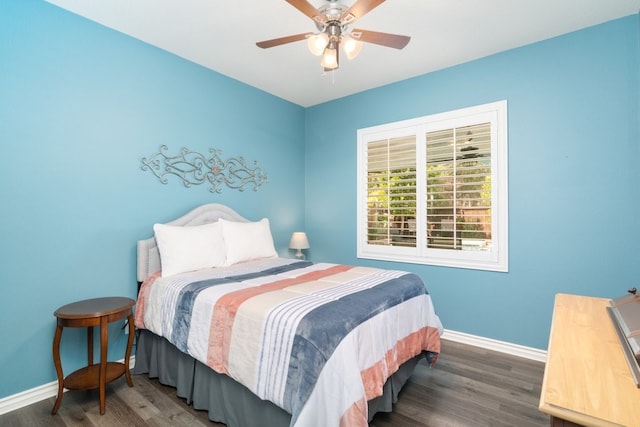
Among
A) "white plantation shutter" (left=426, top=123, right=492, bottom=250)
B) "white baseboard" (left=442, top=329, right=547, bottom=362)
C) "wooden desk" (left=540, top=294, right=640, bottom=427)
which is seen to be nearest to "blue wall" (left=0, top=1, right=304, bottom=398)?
"white plantation shutter" (left=426, top=123, right=492, bottom=250)

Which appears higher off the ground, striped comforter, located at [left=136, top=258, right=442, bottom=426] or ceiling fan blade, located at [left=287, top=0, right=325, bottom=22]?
ceiling fan blade, located at [left=287, top=0, right=325, bottom=22]

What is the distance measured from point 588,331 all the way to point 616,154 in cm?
204

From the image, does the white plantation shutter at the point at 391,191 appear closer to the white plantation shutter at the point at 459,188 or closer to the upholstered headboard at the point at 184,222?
the white plantation shutter at the point at 459,188

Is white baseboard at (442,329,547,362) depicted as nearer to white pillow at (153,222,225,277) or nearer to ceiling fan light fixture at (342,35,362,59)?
white pillow at (153,222,225,277)

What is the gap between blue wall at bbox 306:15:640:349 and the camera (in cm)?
241

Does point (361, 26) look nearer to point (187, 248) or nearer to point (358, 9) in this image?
point (358, 9)

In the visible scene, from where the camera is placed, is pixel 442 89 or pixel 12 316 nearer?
pixel 12 316

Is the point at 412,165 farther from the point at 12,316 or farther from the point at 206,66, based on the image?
the point at 12,316

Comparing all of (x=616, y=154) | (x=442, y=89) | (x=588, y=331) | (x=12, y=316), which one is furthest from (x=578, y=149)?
(x=12, y=316)

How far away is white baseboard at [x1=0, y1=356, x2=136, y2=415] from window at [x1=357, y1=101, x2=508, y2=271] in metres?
3.07

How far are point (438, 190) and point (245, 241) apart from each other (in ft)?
6.87

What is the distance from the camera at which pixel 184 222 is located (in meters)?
2.91

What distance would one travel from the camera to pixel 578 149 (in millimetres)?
2566

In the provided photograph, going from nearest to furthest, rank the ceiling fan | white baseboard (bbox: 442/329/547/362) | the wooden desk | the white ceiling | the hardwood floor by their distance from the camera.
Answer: the wooden desk < the ceiling fan < the hardwood floor < the white ceiling < white baseboard (bbox: 442/329/547/362)
